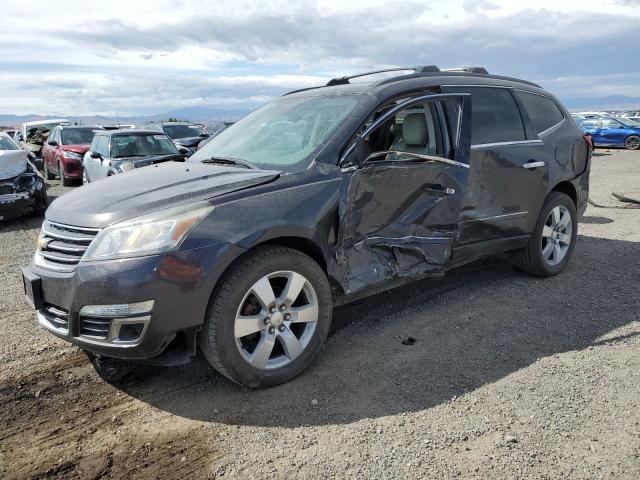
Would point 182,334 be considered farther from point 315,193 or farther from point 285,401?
point 315,193

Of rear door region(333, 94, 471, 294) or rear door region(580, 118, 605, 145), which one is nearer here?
rear door region(333, 94, 471, 294)

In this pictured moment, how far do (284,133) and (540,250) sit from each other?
107 inches

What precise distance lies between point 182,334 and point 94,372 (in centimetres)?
92

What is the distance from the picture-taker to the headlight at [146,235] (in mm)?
2873

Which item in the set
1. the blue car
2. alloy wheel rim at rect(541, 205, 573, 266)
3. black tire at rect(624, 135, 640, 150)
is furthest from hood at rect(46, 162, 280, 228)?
black tire at rect(624, 135, 640, 150)

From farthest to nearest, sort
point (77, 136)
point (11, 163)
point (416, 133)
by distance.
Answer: point (77, 136)
point (11, 163)
point (416, 133)

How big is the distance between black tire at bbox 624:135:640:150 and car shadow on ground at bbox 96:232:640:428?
71.1 ft

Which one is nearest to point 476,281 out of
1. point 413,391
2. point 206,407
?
point 413,391

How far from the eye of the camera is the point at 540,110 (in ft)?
17.0

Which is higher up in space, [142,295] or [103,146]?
[103,146]

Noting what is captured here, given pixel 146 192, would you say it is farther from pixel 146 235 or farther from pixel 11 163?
pixel 11 163

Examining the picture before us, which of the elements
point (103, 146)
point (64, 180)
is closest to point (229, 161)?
point (103, 146)

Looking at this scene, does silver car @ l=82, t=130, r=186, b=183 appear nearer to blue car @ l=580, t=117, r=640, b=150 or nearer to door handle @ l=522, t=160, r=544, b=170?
door handle @ l=522, t=160, r=544, b=170

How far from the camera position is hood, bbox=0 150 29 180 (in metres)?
9.09
